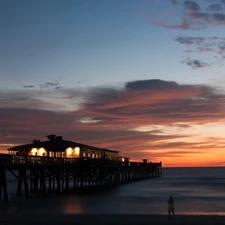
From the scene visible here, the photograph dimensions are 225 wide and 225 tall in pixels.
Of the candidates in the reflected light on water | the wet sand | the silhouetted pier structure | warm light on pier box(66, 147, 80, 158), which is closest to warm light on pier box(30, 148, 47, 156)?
the silhouetted pier structure

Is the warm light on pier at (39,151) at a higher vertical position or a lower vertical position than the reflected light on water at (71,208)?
higher

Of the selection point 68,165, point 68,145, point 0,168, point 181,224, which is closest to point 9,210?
point 0,168

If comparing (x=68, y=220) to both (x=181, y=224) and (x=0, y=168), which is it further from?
(x=0, y=168)

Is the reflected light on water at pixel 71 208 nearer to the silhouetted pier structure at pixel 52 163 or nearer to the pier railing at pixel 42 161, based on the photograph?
the silhouetted pier structure at pixel 52 163

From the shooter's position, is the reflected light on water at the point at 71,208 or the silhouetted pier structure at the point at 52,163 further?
the silhouetted pier structure at the point at 52,163

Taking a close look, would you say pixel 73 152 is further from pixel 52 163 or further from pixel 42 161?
pixel 42 161

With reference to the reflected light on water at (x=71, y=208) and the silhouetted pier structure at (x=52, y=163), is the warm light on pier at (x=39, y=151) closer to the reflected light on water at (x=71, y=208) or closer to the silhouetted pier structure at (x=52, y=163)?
the silhouetted pier structure at (x=52, y=163)

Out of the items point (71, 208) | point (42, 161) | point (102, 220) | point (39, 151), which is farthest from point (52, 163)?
point (102, 220)

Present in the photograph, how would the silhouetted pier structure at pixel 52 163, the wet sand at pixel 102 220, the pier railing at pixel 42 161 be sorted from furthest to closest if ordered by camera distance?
the silhouetted pier structure at pixel 52 163, the pier railing at pixel 42 161, the wet sand at pixel 102 220

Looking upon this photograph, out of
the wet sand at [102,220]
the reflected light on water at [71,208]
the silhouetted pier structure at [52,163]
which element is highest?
the silhouetted pier structure at [52,163]

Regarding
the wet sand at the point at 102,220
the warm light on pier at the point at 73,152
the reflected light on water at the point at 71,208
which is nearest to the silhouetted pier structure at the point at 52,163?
the warm light on pier at the point at 73,152

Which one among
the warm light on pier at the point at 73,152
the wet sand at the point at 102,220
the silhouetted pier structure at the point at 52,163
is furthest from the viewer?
the warm light on pier at the point at 73,152

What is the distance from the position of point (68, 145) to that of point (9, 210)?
2867cm

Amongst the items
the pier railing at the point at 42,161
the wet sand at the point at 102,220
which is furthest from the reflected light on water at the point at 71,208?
the pier railing at the point at 42,161
